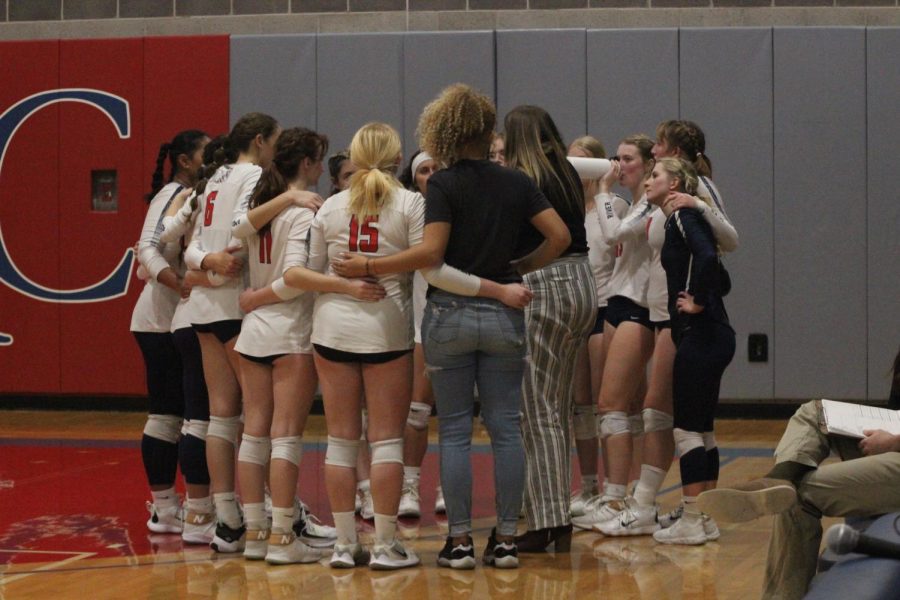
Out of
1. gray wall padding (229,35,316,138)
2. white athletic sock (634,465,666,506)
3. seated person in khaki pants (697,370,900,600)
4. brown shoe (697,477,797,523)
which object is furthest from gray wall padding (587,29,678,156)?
Answer: brown shoe (697,477,797,523)

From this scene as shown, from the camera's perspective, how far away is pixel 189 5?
9.60 metres

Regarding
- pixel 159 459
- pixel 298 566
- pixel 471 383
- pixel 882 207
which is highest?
pixel 882 207

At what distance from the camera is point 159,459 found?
17.5 feet

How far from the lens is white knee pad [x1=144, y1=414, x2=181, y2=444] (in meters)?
5.38

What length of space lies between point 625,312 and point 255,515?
1.74 meters

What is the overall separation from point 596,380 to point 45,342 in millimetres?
5071

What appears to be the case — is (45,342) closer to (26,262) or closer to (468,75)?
(26,262)

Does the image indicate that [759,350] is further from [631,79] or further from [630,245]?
[630,245]

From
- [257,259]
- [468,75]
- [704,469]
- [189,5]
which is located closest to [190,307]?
[257,259]

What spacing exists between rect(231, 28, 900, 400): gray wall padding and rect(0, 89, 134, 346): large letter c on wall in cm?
320

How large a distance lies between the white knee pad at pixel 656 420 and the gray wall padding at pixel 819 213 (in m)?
3.78

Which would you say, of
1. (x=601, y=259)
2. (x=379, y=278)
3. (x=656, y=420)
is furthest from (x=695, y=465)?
(x=379, y=278)

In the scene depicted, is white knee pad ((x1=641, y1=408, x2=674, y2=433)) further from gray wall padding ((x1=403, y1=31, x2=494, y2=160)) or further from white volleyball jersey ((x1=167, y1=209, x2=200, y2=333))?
gray wall padding ((x1=403, y1=31, x2=494, y2=160))

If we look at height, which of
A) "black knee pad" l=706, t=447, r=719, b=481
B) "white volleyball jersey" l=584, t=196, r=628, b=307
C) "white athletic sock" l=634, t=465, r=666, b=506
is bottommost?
"white athletic sock" l=634, t=465, r=666, b=506
